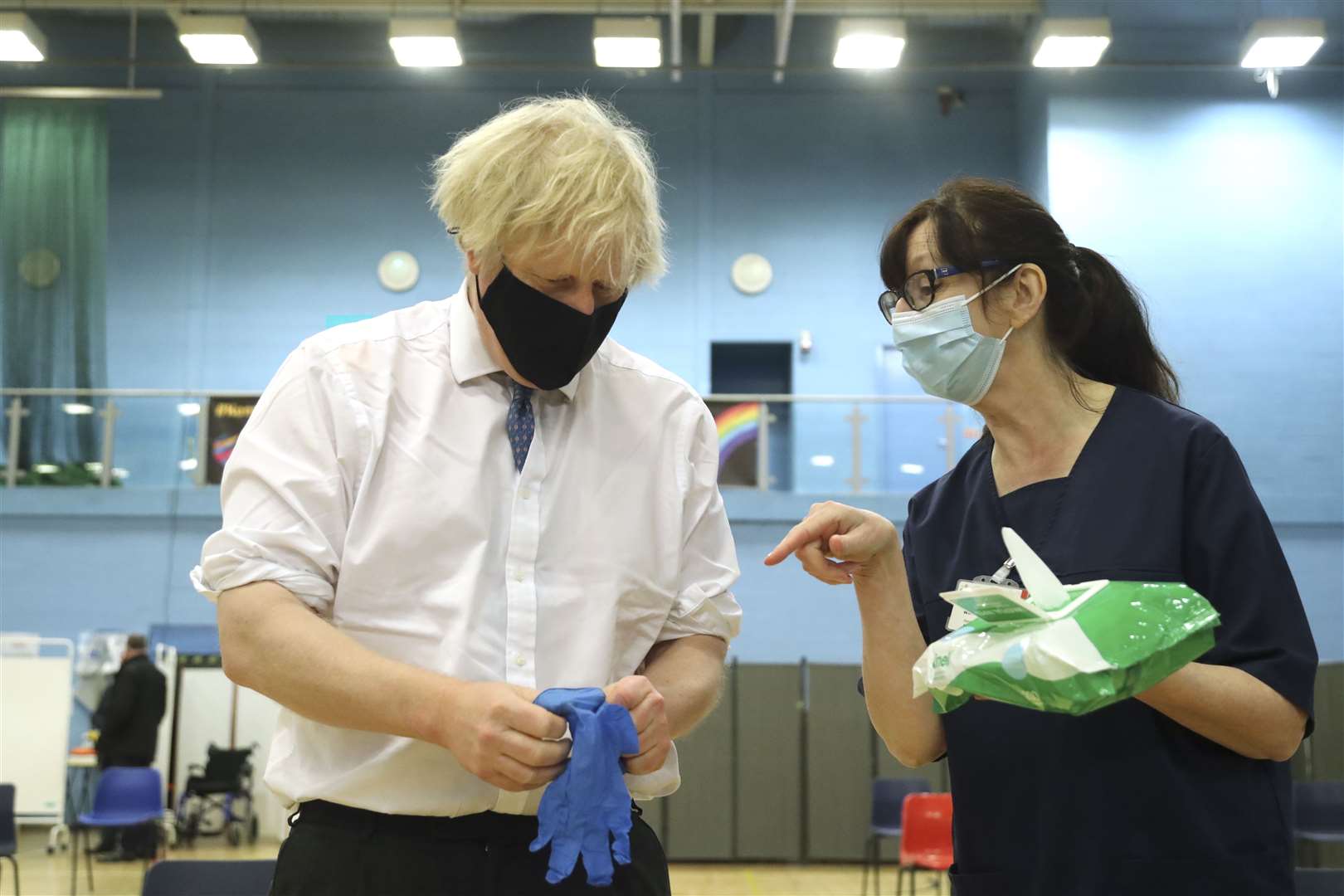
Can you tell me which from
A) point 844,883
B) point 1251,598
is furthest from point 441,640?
point 844,883

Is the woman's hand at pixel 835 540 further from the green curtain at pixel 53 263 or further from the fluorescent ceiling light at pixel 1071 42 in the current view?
the green curtain at pixel 53 263

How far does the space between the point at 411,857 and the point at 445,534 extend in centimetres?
39

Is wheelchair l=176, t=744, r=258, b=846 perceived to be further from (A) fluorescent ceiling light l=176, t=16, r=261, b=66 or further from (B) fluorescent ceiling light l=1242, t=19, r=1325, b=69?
(B) fluorescent ceiling light l=1242, t=19, r=1325, b=69

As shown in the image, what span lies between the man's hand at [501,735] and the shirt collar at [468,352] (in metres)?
0.47

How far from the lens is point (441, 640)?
1.52 meters

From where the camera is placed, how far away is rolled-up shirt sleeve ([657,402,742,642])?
1725mm

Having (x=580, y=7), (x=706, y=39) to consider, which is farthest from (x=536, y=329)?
(x=706, y=39)

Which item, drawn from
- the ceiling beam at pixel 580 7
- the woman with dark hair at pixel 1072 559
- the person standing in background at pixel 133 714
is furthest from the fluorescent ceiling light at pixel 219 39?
the woman with dark hair at pixel 1072 559

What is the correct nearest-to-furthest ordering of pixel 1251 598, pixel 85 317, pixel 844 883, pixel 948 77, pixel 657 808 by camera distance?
1. pixel 1251 598
2. pixel 844 883
3. pixel 657 808
4. pixel 85 317
5. pixel 948 77

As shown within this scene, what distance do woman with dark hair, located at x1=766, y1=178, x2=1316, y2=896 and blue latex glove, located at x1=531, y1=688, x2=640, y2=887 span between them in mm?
436

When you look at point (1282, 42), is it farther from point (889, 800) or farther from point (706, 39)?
point (889, 800)

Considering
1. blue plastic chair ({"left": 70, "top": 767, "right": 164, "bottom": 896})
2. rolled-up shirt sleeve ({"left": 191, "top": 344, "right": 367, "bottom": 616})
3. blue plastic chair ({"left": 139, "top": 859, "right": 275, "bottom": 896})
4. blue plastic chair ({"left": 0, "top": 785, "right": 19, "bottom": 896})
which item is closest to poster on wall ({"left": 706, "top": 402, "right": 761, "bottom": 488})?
blue plastic chair ({"left": 70, "top": 767, "right": 164, "bottom": 896})

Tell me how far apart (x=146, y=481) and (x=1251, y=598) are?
36.8 feet

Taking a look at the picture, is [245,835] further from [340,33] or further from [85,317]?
[340,33]
